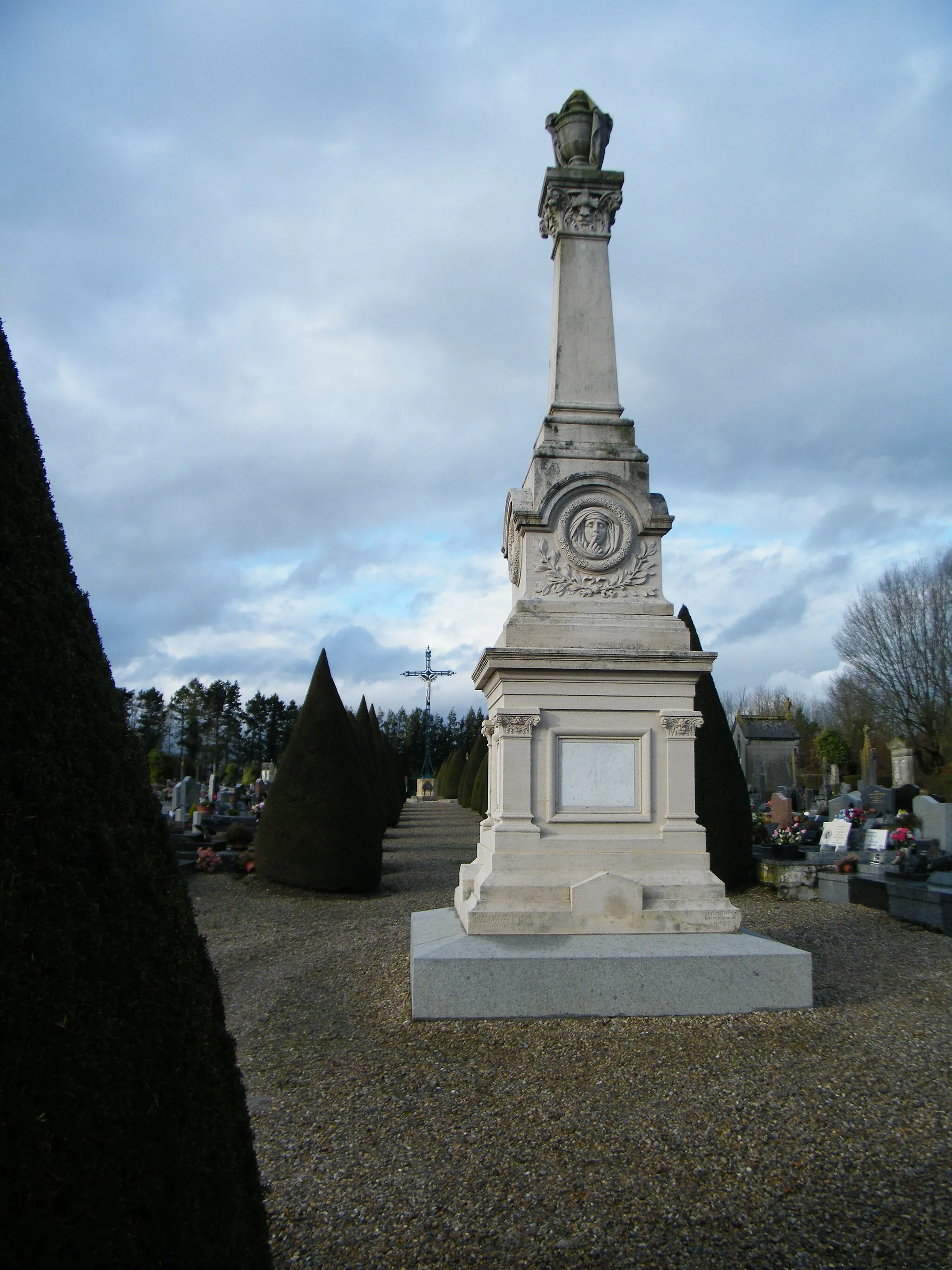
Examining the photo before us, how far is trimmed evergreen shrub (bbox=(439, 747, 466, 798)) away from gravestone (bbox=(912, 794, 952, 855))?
103 ft

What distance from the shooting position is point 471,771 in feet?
117

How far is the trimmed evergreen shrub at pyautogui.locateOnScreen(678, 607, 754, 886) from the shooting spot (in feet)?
40.2

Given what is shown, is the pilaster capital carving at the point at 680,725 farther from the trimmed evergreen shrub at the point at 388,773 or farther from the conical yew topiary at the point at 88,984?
the trimmed evergreen shrub at the point at 388,773

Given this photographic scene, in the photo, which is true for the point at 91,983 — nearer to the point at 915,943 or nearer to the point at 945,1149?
the point at 945,1149

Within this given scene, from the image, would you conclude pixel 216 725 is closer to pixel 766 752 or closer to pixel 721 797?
pixel 766 752

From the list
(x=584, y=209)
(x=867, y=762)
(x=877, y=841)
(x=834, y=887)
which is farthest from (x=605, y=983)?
(x=867, y=762)

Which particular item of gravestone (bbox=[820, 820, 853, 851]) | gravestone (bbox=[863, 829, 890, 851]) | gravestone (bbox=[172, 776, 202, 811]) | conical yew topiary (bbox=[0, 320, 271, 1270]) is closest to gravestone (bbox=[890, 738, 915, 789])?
gravestone (bbox=[820, 820, 853, 851])

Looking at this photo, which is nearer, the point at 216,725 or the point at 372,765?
the point at 372,765

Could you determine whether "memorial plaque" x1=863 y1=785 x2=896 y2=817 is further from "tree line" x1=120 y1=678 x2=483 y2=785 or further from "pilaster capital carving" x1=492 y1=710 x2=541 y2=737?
"tree line" x1=120 y1=678 x2=483 y2=785

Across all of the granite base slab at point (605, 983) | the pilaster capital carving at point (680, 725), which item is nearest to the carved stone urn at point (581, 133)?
the pilaster capital carving at point (680, 725)

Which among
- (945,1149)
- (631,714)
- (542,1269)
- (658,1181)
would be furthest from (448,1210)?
(631,714)

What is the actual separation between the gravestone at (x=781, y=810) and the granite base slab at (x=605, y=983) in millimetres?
14077

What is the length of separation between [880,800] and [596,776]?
57.5ft

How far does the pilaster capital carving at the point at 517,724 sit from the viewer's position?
7195 millimetres
